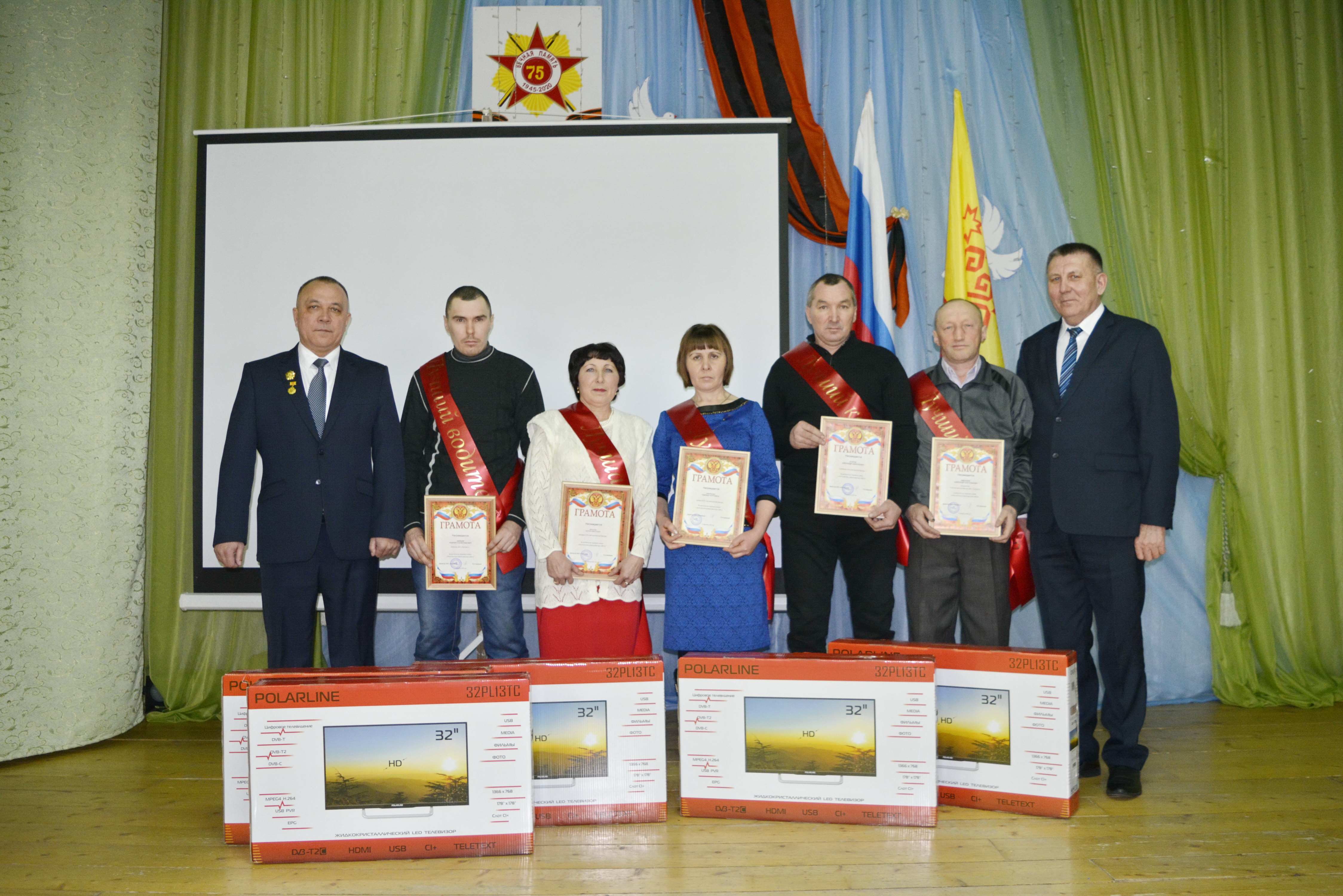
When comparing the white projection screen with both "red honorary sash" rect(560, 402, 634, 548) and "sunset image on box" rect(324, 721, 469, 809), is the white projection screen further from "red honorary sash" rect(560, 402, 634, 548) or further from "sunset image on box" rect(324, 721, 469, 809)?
"sunset image on box" rect(324, 721, 469, 809)

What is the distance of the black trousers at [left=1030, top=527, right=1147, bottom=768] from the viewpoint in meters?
2.61

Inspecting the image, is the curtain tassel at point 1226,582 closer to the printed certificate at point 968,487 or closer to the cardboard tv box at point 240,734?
the printed certificate at point 968,487

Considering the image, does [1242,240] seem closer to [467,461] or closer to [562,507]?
[562,507]

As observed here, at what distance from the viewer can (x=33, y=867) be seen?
7.14 ft

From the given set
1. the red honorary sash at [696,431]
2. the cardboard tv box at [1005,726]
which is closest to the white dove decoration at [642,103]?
the red honorary sash at [696,431]

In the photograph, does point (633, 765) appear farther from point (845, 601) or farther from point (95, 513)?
point (95, 513)

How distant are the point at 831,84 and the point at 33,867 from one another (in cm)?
378

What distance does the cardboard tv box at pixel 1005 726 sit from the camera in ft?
7.70

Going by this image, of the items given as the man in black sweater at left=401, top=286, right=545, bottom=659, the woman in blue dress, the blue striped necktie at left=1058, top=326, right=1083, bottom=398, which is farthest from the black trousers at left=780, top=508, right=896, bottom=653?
the man in black sweater at left=401, top=286, right=545, bottom=659

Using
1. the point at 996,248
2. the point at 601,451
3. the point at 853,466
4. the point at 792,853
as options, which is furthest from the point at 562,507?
the point at 996,248

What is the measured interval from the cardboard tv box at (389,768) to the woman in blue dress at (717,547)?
735mm

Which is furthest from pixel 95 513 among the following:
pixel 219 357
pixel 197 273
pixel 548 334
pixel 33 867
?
pixel 548 334

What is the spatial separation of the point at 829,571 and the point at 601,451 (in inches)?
31.9

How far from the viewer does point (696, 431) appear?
110 inches
